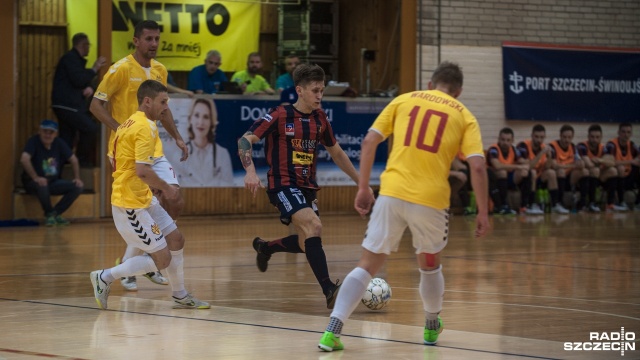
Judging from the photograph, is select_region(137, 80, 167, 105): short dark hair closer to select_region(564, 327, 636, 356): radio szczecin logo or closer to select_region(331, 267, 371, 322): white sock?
select_region(331, 267, 371, 322): white sock

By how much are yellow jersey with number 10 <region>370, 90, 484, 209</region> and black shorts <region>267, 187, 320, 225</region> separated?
205cm

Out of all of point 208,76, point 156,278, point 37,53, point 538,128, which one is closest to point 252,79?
point 208,76

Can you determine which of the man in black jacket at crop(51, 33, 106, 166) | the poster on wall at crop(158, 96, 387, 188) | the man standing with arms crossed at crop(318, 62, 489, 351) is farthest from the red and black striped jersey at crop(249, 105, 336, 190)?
the poster on wall at crop(158, 96, 387, 188)

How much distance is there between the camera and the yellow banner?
771 inches

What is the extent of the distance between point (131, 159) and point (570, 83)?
15763 millimetres

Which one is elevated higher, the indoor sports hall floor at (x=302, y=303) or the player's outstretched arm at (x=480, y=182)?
the player's outstretched arm at (x=480, y=182)

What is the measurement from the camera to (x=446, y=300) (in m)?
9.30

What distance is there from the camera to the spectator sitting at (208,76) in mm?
18828

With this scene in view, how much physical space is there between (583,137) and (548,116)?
107 centimetres

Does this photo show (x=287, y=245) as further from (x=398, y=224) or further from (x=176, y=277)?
(x=398, y=224)

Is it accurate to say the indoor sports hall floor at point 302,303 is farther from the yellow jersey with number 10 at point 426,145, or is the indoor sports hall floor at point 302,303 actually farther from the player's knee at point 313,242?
the yellow jersey with number 10 at point 426,145

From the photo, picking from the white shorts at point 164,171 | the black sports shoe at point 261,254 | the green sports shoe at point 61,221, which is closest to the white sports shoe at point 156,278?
the black sports shoe at point 261,254

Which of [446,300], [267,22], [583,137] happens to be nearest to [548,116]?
[583,137]

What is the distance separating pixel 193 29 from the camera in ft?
66.7
